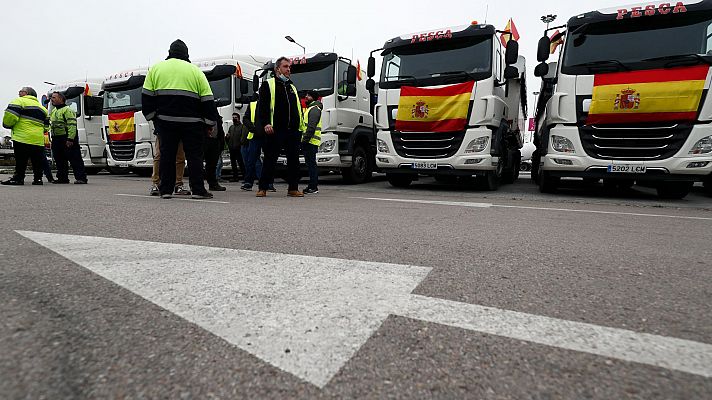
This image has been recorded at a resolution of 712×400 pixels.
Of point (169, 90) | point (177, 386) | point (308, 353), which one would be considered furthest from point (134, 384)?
point (169, 90)

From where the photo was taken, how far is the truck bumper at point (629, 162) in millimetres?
5645

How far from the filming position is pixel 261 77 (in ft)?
31.6

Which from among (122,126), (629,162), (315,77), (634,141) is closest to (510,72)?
(634,141)

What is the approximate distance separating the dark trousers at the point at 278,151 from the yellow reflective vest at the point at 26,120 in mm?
4827

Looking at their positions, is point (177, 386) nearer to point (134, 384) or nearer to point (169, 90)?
point (134, 384)

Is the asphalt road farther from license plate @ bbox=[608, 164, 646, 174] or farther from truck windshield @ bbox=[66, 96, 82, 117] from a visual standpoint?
truck windshield @ bbox=[66, 96, 82, 117]

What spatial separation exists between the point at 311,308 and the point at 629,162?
6226 millimetres

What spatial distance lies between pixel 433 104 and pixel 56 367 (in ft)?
22.6

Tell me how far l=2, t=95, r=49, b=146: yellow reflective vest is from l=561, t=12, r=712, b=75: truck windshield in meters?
9.08

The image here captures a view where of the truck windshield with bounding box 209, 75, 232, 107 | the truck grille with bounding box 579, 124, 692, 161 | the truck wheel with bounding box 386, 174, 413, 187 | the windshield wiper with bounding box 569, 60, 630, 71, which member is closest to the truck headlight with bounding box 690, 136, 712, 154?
the truck grille with bounding box 579, 124, 692, 161

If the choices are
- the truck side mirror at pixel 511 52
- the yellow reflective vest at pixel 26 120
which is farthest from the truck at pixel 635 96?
the yellow reflective vest at pixel 26 120

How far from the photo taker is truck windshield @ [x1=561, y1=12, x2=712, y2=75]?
226 inches

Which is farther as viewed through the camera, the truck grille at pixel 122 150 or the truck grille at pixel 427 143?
the truck grille at pixel 122 150

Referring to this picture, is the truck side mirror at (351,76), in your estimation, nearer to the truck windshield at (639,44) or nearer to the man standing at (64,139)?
the truck windshield at (639,44)
